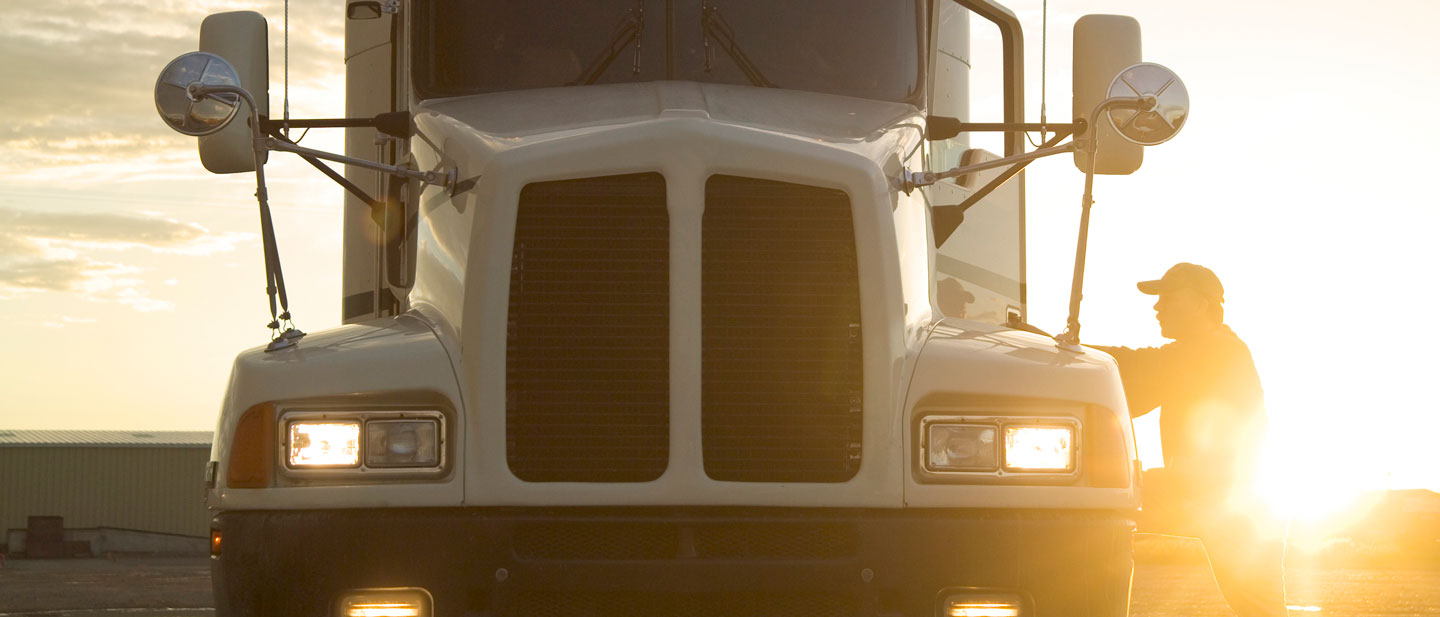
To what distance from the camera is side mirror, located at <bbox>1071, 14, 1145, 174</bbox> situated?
668 cm

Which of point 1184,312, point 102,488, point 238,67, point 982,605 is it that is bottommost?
point 102,488

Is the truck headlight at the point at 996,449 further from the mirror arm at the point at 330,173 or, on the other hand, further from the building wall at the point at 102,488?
the building wall at the point at 102,488

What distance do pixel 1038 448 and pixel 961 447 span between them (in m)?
0.25

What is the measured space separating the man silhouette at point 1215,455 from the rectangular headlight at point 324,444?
12.2 ft

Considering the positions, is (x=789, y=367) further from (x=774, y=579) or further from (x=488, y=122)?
(x=488, y=122)

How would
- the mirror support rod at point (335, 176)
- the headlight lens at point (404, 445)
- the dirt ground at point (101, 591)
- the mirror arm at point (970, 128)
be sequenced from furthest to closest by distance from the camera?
the dirt ground at point (101, 591) → the mirror arm at point (970, 128) → the mirror support rod at point (335, 176) → the headlight lens at point (404, 445)

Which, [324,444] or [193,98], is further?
[193,98]

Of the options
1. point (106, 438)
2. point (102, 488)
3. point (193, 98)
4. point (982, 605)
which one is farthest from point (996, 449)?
point (106, 438)

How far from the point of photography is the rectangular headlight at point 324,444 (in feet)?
17.3

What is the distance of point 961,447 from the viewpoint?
5.37m

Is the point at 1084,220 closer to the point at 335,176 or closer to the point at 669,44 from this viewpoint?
the point at 669,44

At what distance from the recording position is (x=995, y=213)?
7766mm

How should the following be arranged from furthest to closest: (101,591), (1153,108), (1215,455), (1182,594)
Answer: (101,591) → (1182,594) → (1215,455) → (1153,108)

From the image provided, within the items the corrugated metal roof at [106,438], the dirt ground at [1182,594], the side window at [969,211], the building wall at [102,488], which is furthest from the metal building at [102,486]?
the side window at [969,211]
